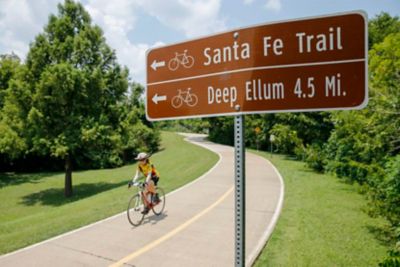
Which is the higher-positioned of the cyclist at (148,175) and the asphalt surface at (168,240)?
the cyclist at (148,175)

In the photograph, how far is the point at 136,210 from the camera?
27.6 feet

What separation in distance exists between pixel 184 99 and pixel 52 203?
16.8 metres

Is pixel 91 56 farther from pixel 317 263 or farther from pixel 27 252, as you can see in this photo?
pixel 317 263

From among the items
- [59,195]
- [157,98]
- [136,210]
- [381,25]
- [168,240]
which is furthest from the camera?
[381,25]

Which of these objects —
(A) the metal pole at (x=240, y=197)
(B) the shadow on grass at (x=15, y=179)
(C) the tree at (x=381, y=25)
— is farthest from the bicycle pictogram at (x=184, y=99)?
(C) the tree at (x=381, y=25)

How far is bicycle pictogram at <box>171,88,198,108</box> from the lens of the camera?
2271mm

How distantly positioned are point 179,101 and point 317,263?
4.83 metres

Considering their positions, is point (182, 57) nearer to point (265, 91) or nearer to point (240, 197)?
point (265, 91)

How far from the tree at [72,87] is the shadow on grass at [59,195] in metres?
0.87

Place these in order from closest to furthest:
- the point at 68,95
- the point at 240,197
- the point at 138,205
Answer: the point at 240,197 → the point at 138,205 → the point at 68,95

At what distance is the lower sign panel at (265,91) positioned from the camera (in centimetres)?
178

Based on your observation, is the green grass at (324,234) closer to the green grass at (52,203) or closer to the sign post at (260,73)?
the sign post at (260,73)

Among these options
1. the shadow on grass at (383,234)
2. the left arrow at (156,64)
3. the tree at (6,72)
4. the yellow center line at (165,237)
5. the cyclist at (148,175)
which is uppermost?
the tree at (6,72)

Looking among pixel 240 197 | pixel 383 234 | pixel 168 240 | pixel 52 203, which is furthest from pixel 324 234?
pixel 52 203
